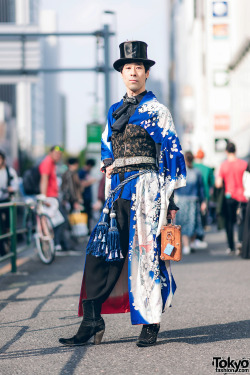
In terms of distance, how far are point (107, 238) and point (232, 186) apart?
696cm

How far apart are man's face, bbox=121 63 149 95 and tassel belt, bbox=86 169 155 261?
1.85ft

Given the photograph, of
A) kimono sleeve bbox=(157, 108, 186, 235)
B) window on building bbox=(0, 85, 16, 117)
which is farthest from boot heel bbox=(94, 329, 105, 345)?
window on building bbox=(0, 85, 16, 117)

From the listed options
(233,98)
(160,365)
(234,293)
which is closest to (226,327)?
(160,365)

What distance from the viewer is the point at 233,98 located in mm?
44219

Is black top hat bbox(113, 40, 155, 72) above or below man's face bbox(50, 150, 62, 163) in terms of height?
above

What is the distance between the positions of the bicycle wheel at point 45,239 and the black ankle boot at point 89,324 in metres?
5.82

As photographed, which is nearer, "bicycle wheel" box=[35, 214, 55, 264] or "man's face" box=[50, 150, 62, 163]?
"bicycle wheel" box=[35, 214, 55, 264]

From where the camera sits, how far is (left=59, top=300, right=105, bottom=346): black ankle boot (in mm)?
4770

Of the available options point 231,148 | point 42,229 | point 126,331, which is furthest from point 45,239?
point 126,331

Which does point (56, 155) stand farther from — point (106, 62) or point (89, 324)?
point (106, 62)

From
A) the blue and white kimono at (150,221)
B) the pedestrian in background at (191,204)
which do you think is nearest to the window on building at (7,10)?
the pedestrian in background at (191,204)

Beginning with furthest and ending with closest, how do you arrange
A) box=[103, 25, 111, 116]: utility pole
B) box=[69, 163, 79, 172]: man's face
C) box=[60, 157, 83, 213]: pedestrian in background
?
1. box=[103, 25, 111, 116]: utility pole
2. box=[69, 163, 79, 172]: man's face
3. box=[60, 157, 83, 213]: pedestrian in background

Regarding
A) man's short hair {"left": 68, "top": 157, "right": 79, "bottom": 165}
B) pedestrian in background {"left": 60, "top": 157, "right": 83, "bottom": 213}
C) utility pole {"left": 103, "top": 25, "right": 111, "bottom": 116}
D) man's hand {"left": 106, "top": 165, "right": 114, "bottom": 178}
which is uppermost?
utility pole {"left": 103, "top": 25, "right": 111, "bottom": 116}

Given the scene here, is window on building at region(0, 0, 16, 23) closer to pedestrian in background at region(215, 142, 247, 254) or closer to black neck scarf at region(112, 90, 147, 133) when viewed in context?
pedestrian in background at region(215, 142, 247, 254)
